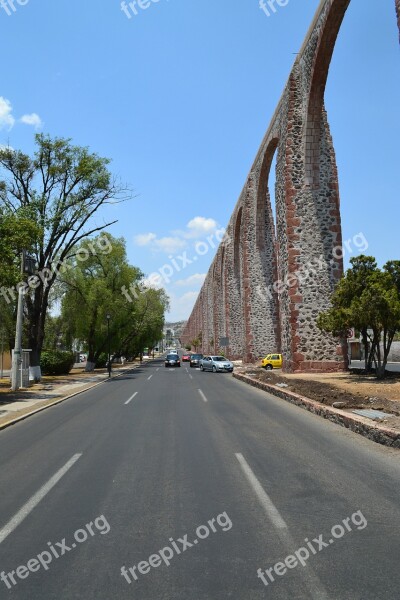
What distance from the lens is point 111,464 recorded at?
699 centimetres

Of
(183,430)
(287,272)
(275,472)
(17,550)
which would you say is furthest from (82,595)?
(287,272)

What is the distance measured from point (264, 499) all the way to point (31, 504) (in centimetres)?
270

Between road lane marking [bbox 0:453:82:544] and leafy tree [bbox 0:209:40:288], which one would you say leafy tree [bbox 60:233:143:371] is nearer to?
leafy tree [bbox 0:209:40:288]

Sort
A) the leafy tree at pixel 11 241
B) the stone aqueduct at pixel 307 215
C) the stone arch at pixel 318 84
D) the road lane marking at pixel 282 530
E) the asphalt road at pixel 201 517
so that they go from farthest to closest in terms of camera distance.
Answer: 1. the stone aqueduct at pixel 307 215
2. the stone arch at pixel 318 84
3. the leafy tree at pixel 11 241
4. the asphalt road at pixel 201 517
5. the road lane marking at pixel 282 530

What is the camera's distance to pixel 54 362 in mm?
35469

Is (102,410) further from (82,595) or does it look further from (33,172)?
(33,172)

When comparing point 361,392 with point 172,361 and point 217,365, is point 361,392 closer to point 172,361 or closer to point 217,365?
point 217,365

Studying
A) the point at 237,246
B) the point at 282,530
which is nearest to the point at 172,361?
the point at 237,246

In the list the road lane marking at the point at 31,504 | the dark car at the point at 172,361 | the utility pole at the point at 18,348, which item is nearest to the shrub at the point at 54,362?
the utility pole at the point at 18,348

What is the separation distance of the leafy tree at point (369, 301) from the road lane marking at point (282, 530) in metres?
11.1

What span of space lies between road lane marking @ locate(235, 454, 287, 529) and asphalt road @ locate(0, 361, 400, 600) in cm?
2

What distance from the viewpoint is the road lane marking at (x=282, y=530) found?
130 inches

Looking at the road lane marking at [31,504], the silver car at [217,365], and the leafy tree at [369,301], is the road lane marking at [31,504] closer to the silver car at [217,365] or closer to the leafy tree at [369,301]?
the leafy tree at [369,301]

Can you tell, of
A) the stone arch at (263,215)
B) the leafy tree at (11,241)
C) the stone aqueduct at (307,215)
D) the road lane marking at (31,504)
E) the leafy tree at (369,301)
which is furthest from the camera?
the stone arch at (263,215)
